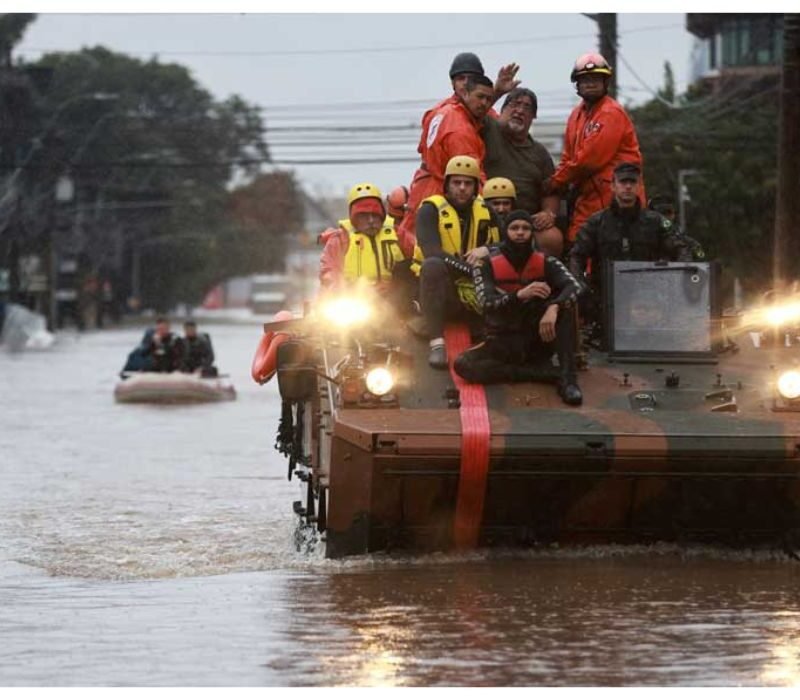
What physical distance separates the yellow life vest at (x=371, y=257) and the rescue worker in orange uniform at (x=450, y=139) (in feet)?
0.30

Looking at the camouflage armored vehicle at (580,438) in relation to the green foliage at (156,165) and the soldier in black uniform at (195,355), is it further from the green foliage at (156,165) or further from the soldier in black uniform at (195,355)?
the green foliage at (156,165)

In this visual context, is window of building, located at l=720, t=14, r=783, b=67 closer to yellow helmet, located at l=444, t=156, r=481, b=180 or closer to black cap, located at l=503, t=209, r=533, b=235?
yellow helmet, located at l=444, t=156, r=481, b=180

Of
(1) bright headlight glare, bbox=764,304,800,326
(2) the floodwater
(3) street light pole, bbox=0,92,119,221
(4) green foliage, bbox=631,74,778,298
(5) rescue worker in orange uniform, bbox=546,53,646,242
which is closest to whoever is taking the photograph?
(2) the floodwater

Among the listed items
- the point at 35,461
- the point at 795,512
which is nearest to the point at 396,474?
the point at 795,512

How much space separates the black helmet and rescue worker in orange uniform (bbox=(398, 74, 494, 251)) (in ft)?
0.18

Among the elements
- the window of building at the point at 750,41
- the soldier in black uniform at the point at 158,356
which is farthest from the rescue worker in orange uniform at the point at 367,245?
the window of building at the point at 750,41

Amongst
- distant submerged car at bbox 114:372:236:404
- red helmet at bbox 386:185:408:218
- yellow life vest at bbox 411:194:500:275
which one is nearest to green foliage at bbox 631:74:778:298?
distant submerged car at bbox 114:372:236:404

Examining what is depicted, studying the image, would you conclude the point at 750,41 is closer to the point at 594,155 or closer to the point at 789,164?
the point at 789,164

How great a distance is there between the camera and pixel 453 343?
15.5m

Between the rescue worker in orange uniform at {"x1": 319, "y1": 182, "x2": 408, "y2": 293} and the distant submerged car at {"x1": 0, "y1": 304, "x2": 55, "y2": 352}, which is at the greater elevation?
the rescue worker in orange uniform at {"x1": 319, "y1": 182, "x2": 408, "y2": 293}

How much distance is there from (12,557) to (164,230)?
106 metres

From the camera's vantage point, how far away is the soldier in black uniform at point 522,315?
49.5 ft

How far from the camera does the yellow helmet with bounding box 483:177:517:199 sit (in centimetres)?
1622
